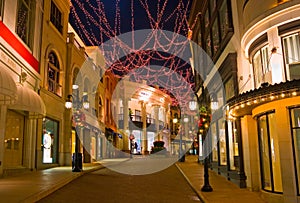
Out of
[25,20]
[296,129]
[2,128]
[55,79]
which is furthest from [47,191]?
[55,79]

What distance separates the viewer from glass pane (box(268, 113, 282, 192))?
10.5 meters

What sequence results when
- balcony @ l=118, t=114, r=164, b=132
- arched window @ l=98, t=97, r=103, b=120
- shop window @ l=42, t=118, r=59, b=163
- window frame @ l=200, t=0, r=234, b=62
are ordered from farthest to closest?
1. balcony @ l=118, t=114, r=164, b=132
2. arched window @ l=98, t=97, r=103, b=120
3. shop window @ l=42, t=118, r=59, b=163
4. window frame @ l=200, t=0, r=234, b=62

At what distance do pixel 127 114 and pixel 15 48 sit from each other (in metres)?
39.4

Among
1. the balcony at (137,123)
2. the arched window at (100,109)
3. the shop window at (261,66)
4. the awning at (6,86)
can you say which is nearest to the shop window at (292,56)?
the shop window at (261,66)

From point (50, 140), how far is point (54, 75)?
485 cm

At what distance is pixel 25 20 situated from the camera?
753 inches

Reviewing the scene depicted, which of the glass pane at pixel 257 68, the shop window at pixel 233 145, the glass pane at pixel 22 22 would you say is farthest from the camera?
the glass pane at pixel 22 22

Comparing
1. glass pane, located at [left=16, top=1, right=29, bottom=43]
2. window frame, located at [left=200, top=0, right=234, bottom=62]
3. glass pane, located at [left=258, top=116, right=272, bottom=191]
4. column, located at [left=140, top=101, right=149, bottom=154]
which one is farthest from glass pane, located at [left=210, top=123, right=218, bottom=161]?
column, located at [left=140, top=101, right=149, bottom=154]

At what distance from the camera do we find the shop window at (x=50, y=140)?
73.2 ft

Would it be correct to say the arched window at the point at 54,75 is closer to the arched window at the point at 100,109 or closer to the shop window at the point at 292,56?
the arched window at the point at 100,109

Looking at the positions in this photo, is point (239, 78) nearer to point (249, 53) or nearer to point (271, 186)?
point (249, 53)

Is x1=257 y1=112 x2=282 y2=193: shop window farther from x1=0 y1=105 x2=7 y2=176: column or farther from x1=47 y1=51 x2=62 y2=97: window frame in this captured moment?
x1=47 y1=51 x2=62 y2=97: window frame

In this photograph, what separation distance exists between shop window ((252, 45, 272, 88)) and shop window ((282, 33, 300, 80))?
796 mm

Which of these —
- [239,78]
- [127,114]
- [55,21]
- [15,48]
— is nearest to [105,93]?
[127,114]
